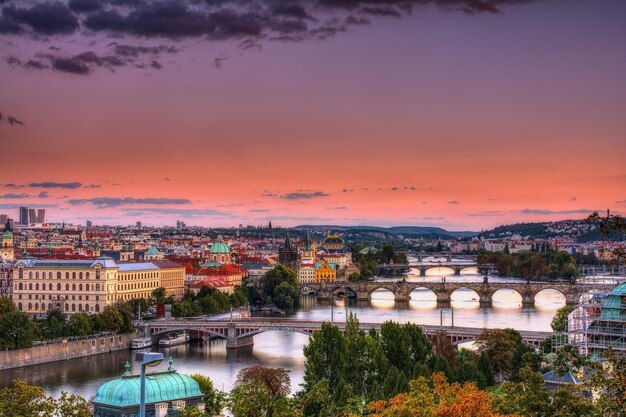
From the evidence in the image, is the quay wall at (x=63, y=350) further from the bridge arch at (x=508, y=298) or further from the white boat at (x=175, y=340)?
the bridge arch at (x=508, y=298)

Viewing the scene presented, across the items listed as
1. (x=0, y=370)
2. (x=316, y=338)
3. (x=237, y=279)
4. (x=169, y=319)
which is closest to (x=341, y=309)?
(x=237, y=279)

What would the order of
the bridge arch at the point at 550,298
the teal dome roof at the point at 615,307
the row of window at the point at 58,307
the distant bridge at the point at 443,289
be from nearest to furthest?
the teal dome roof at the point at 615,307 < the row of window at the point at 58,307 < the distant bridge at the point at 443,289 < the bridge arch at the point at 550,298

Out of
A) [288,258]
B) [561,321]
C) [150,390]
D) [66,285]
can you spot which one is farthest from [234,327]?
[288,258]

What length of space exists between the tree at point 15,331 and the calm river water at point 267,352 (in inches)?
49.0

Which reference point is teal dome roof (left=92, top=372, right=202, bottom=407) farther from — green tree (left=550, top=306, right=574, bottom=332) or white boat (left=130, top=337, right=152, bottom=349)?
white boat (left=130, top=337, right=152, bottom=349)

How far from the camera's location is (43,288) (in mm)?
57594

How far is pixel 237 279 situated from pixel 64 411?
62289 mm

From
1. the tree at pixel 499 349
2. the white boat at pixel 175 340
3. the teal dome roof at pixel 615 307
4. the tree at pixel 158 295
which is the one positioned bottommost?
the white boat at pixel 175 340

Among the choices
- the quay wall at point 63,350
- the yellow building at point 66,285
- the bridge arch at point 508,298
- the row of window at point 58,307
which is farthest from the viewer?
the bridge arch at point 508,298

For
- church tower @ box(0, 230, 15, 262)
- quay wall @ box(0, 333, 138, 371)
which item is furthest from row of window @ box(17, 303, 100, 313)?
church tower @ box(0, 230, 15, 262)

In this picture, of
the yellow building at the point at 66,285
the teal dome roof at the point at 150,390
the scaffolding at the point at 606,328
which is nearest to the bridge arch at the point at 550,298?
the yellow building at the point at 66,285

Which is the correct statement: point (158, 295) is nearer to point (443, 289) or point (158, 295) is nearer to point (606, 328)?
point (443, 289)

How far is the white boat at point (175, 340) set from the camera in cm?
4984

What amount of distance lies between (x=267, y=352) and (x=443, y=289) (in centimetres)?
3535
